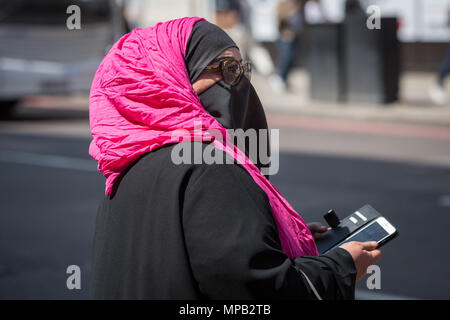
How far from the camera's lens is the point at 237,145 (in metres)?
2.40

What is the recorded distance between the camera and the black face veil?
2.30 meters

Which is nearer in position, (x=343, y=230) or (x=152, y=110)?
(x=152, y=110)

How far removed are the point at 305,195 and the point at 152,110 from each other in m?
5.74

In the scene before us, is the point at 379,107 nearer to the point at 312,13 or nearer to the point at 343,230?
the point at 312,13

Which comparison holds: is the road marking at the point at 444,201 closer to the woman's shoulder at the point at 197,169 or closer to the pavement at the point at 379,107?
the pavement at the point at 379,107

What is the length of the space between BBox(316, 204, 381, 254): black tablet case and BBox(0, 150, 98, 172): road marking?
7.06 meters

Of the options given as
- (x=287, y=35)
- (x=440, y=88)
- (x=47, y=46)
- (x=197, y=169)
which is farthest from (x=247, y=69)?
(x=287, y=35)

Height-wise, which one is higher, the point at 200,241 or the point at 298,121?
the point at 200,241

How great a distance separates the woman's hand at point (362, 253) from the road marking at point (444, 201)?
5129 millimetres

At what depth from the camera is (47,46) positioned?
47.2ft

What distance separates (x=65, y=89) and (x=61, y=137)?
2.20 metres

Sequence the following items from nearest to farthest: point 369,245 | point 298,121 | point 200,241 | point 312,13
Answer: point 200,241
point 369,245
point 298,121
point 312,13

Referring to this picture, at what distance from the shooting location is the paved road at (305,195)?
5637 mm
